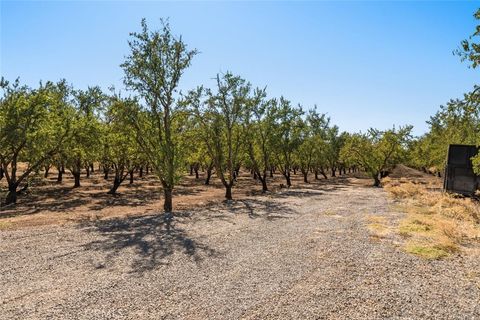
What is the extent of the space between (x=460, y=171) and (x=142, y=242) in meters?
35.2

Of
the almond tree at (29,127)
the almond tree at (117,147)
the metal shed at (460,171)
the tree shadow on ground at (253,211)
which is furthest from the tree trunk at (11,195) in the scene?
the metal shed at (460,171)

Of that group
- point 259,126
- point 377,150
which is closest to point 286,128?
point 259,126

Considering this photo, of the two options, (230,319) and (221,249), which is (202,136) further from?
(230,319)

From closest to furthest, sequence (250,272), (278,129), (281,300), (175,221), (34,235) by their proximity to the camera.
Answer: (281,300)
(250,272)
(34,235)
(175,221)
(278,129)

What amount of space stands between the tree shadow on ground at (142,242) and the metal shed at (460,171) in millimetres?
31395

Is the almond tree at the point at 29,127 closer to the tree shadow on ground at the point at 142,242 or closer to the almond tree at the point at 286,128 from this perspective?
the tree shadow on ground at the point at 142,242

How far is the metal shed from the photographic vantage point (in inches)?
1352

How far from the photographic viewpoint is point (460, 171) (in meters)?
35.3

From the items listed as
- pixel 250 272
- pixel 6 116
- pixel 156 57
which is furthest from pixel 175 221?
pixel 6 116

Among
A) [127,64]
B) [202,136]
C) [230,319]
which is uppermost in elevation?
[127,64]

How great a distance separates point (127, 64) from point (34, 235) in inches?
577

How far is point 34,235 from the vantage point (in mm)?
17969

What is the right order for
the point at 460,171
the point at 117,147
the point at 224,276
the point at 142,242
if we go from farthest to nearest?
the point at 117,147 < the point at 460,171 < the point at 142,242 < the point at 224,276

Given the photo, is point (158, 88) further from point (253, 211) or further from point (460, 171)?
point (460, 171)
